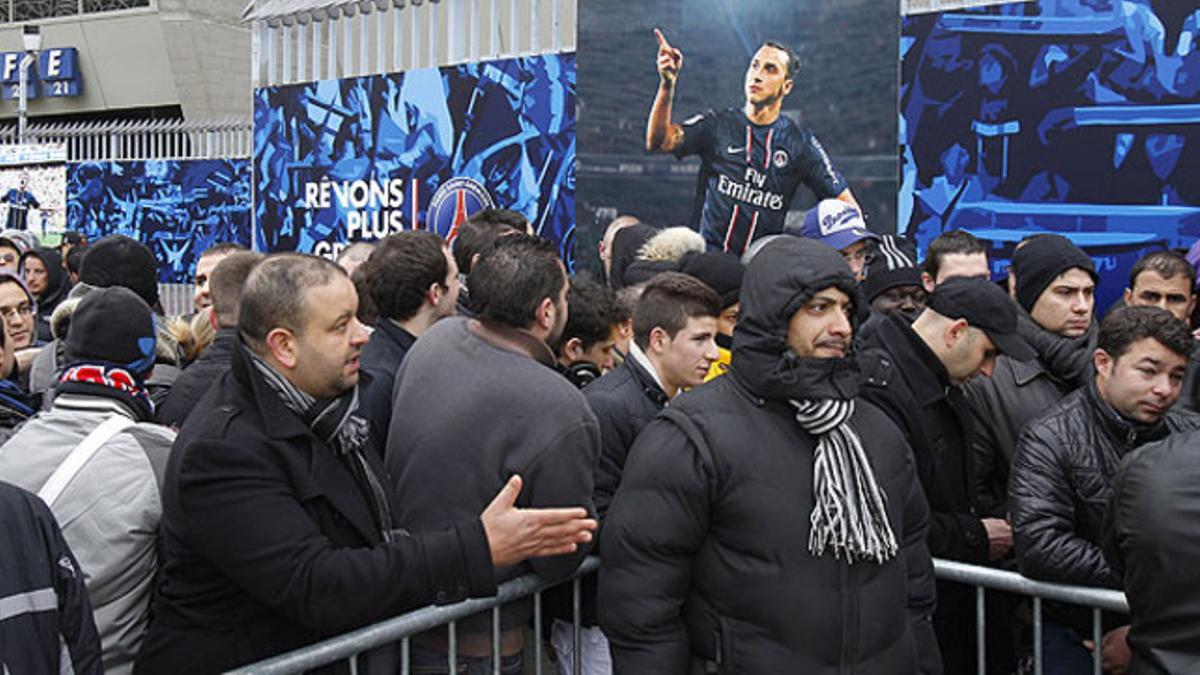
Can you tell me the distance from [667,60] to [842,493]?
689 cm

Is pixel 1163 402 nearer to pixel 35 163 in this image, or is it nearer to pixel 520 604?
pixel 520 604

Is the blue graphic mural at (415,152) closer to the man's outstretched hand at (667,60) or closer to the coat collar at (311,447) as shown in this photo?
the man's outstretched hand at (667,60)

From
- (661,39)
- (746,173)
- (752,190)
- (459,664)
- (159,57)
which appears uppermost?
(159,57)

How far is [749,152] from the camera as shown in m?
8.91

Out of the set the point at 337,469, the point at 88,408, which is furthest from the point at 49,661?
the point at 88,408

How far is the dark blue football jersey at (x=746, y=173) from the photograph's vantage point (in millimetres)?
8609

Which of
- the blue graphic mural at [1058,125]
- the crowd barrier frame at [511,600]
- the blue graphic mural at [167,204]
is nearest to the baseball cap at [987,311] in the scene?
the crowd barrier frame at [511,600]

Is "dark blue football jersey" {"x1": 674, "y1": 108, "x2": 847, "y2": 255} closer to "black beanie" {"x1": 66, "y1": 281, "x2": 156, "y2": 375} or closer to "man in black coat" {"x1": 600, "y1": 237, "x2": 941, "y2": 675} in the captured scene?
"man in black coat" {"x1": 600, "y1": 237, "x2": 941, "y2": 675}

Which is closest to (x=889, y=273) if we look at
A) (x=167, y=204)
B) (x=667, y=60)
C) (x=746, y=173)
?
(x=746, y=173)

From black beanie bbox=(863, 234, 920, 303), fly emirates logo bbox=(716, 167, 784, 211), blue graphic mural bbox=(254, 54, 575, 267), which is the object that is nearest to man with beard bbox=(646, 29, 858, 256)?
fly emirates logo bbox=(716, 167, 784, 211)

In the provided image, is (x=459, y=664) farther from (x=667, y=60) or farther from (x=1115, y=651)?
(x=667, y=60)

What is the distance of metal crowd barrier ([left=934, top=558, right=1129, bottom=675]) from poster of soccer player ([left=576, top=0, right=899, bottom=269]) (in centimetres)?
469

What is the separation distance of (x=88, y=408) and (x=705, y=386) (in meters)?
1.67

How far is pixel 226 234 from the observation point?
16.1 meters
